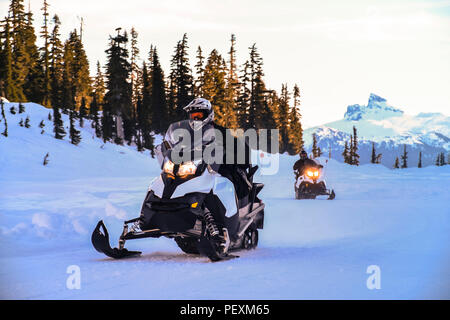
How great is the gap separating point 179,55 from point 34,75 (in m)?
17.8

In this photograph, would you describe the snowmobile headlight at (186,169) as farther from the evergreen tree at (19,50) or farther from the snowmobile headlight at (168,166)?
the evergreen tree at (19,50)

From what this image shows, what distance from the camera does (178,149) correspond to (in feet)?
20.4

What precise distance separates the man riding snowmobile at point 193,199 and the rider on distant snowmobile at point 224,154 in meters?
0.01

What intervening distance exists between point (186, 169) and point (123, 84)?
50.0 metres

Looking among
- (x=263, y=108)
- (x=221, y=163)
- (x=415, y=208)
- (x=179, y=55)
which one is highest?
(x=179, y=55)

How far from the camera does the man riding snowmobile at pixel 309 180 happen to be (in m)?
17.9

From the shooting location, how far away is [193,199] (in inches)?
234

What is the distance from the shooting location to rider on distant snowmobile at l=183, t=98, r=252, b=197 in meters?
6.50

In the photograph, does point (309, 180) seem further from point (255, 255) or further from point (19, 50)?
point (19, 50)

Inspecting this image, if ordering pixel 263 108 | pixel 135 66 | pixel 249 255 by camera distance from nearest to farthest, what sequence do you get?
1. pixel 249 255
2. pixel 263 108
3. pixel 135 66

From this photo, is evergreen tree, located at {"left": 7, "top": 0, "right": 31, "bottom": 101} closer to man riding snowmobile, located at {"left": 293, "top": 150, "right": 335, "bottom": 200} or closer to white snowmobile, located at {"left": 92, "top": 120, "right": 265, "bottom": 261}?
man riding snowmobile, located at {"left": 293, "top": 150, "right": 335, "bottom": 200}

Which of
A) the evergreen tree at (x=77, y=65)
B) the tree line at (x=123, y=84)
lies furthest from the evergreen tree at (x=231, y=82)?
the evergreen tree at (x=77, y=65)
